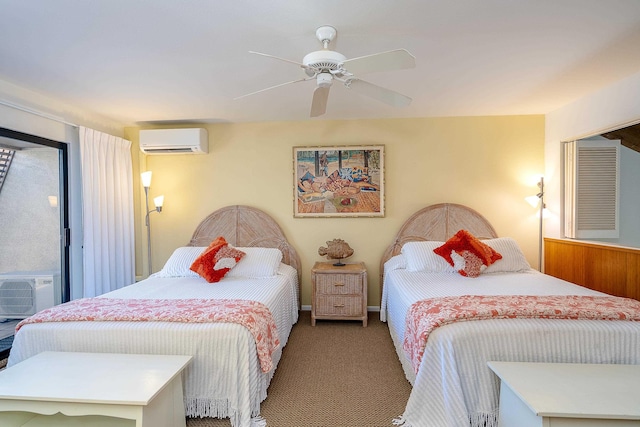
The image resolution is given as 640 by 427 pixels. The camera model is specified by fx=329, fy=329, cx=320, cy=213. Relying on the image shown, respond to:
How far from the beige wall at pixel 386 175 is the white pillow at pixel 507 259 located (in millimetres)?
482

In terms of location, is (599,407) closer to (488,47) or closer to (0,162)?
(488,47)

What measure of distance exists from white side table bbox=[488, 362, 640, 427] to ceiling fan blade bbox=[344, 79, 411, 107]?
171 centimetres

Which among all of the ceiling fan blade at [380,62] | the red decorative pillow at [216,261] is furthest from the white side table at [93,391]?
the ceiling fan blade at [380,62]

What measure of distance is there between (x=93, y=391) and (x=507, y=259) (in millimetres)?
3447

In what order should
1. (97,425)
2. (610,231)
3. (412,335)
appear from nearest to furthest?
(97,425), (412,335), (610,231)

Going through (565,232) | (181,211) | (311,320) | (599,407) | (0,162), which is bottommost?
(311,320)

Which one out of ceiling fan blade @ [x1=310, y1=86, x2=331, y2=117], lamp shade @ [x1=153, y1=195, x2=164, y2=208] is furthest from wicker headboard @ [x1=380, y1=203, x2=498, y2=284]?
lamp shade @ [x1=153, y1=195, x2=164, y2=208]

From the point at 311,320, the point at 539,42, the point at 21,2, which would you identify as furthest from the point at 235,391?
the point at 539,42

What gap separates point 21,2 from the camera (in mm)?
1731

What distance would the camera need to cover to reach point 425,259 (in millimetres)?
3342

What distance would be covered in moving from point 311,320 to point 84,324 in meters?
2.11

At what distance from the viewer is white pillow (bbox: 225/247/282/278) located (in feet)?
10.9

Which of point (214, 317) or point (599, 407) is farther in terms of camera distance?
point (214, 317)

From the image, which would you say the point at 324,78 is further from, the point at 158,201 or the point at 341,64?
the point at 158,201
